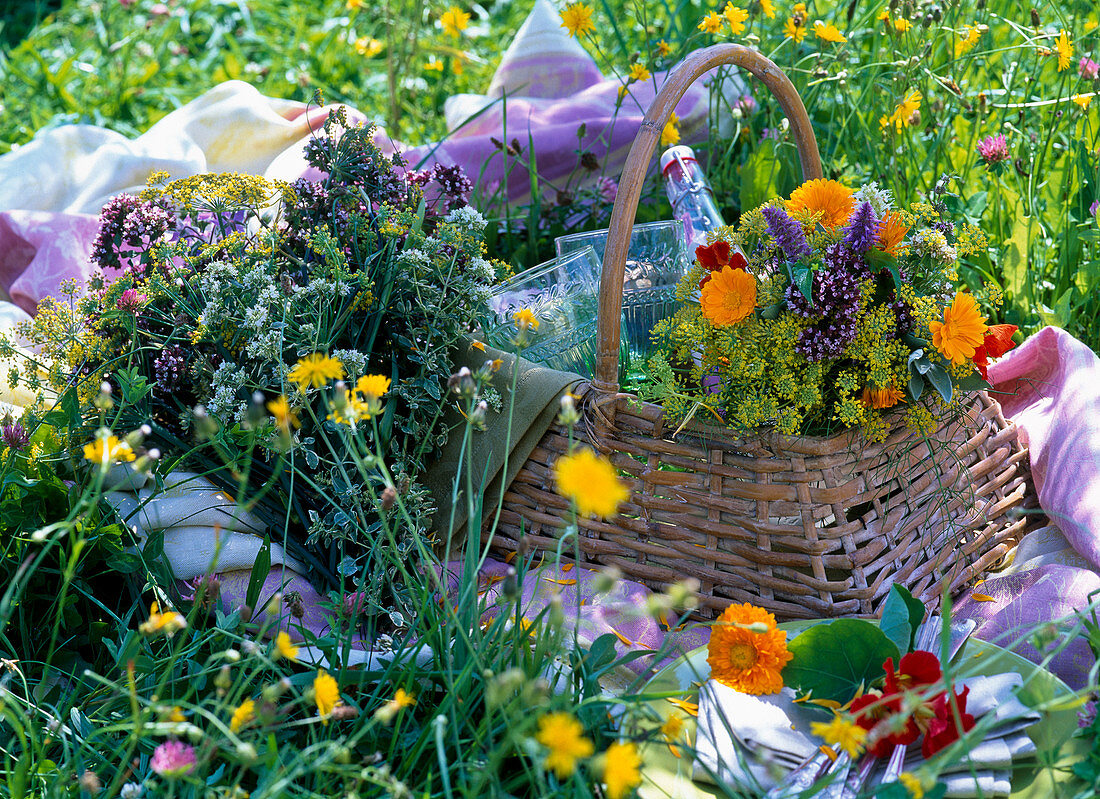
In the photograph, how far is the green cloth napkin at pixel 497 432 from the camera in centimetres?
128

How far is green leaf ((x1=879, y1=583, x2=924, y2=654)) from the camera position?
0.98 metres

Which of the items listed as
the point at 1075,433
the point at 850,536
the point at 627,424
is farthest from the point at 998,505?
the point at 627,424

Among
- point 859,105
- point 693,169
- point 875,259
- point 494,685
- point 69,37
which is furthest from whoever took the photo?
point 69,37

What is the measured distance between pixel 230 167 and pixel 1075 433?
1.81 metres

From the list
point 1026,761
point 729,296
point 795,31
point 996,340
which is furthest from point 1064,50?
point 1026,761

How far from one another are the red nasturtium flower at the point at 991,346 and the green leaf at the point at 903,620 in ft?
1.16

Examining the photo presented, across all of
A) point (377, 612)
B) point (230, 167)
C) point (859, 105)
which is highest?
point (859, 105)

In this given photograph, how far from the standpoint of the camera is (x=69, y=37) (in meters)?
3.59

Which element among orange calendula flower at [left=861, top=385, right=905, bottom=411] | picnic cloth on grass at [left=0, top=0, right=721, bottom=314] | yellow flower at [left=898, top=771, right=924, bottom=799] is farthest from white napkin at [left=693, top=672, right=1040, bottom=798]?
picnic cloth on grass at [left=0, top=0, right=721, bottom=314]

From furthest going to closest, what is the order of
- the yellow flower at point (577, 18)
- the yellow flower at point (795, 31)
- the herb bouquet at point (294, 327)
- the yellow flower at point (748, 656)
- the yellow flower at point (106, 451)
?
the yellow flower at point (577, 18), the yellow flower at point (795, 31), the herb bouquet at point (294, 327), the yellow flower at point (748, 656), the yellow flower at point (106, 451)

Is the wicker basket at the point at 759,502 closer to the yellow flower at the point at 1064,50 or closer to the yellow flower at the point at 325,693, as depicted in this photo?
the yellow flower at the point at 325,693

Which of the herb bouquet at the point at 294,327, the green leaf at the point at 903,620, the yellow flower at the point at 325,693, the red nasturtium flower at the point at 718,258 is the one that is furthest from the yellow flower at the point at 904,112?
the yellow flower at the point at 325,693

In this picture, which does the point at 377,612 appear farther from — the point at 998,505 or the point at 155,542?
the point at 998,505

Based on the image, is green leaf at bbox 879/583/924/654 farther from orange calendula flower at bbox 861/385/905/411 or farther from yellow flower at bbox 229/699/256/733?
yellow flower at bbox 229/699/256/733
